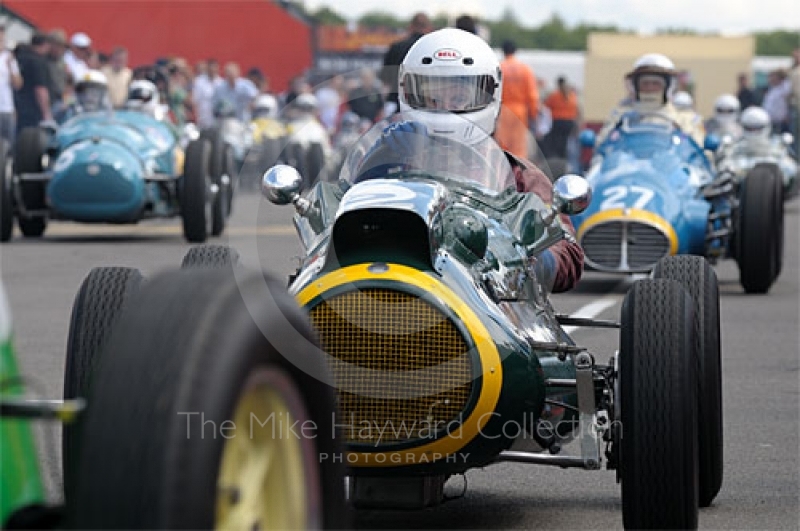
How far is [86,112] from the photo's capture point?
18797 millimetres

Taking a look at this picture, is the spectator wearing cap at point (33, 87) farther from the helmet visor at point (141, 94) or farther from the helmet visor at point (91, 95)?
the helmet visor at point (91, 95)

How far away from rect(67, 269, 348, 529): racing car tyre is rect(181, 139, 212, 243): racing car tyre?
1373 centimetres

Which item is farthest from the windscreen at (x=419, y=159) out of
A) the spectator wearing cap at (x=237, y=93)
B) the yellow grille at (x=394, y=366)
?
the spectator wearing cap at (x=237, y=93)

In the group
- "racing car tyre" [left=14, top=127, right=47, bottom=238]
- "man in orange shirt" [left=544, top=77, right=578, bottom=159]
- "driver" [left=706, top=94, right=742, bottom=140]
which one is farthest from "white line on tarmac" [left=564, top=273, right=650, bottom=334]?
"man in orange shirt" [left=544, top=77, right=578, bottom=159]

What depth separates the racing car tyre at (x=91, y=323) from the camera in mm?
6062

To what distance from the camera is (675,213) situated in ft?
46.8

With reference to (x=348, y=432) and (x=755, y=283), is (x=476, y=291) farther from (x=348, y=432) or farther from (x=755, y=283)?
(x=755, y=283)

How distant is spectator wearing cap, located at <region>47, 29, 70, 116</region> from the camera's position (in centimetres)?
2409

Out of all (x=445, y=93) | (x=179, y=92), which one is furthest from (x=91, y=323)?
(x=179, y=92)

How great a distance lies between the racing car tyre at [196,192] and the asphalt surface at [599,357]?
42cm

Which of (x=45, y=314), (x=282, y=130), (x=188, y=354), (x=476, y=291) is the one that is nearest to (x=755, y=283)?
(x=45, y=314)

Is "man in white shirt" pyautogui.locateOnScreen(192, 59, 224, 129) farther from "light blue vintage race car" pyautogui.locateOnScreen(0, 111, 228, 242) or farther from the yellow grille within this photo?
the yellow grille

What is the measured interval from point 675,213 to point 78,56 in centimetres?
1402

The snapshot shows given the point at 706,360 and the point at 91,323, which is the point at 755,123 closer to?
the point at 706,360
